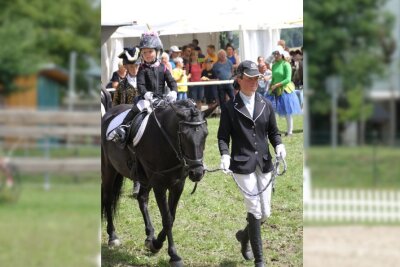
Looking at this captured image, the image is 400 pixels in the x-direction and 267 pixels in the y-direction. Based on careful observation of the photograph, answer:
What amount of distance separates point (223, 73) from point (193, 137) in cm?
31

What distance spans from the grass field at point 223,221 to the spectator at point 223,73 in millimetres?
121

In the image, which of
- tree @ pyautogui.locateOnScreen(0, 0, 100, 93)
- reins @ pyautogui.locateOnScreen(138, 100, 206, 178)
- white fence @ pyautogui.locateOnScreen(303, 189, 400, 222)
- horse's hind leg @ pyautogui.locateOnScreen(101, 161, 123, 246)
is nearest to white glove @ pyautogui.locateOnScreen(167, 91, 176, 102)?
reins @ pyautogui.locateOnScreen(138, 100, 206, 178)

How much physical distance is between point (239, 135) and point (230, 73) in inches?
10.6

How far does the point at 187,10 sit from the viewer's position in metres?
3.89

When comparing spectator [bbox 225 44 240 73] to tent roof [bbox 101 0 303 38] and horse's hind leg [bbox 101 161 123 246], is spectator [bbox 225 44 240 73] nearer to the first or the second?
tent roof [bbox 101 0 303 38]

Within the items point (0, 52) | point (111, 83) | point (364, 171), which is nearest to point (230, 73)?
point (111, 83)

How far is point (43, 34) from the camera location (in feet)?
101

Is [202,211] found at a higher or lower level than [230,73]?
lower

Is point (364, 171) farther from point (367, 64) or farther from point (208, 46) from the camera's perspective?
point (208, 46)

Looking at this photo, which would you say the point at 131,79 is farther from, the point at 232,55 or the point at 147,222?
the point at 147,222

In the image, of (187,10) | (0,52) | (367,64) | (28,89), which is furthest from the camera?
(367,64)

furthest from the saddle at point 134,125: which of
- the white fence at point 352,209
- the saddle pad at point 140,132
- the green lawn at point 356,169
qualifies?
the green lawn at point 356,169

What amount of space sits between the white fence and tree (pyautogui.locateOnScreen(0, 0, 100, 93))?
13712 mm

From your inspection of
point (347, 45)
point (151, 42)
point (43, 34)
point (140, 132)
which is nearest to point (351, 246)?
point (140, 132)
